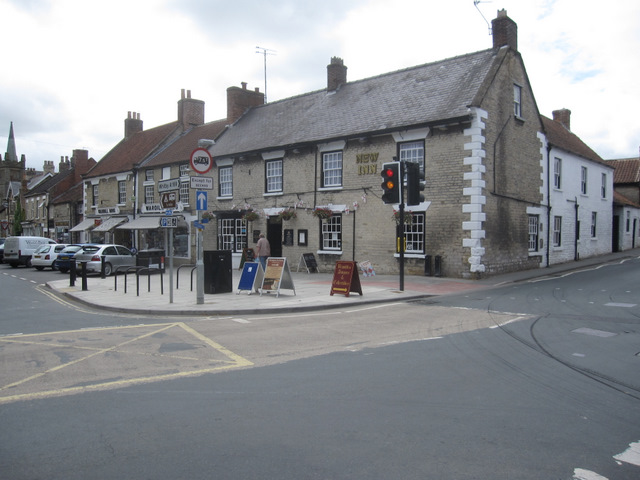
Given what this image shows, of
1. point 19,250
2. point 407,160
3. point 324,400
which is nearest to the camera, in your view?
point 324,400

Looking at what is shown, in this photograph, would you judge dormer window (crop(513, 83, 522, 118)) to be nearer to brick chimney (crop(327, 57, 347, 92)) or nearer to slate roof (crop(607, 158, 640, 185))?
Answer: brick chimney (crop(327, 57, 347, 92))

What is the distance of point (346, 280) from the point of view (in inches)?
527

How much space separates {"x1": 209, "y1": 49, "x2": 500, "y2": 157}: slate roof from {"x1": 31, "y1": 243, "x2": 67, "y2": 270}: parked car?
34.5ft

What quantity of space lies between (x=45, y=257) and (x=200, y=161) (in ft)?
65.3

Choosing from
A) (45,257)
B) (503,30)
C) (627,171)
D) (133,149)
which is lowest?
(45,257)

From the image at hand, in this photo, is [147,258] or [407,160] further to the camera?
[147,258]

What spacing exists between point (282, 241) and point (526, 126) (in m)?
12.1

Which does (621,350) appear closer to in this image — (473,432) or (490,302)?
(473,432)

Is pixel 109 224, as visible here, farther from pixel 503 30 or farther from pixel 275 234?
pixel 503 30

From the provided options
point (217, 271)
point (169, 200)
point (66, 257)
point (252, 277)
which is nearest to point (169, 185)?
point (169, 200)

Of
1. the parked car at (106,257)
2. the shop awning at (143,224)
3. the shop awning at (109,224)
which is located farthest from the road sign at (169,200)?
the shop awning at (109,224)

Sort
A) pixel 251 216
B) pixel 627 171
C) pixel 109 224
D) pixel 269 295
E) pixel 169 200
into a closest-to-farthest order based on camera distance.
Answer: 1. pixel 169 200
2. pixel 269 295
3. pixel 251 216
4. pixel 109 224
5. pixel 627 171

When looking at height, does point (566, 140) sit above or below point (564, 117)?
below

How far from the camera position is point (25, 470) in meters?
3.59
